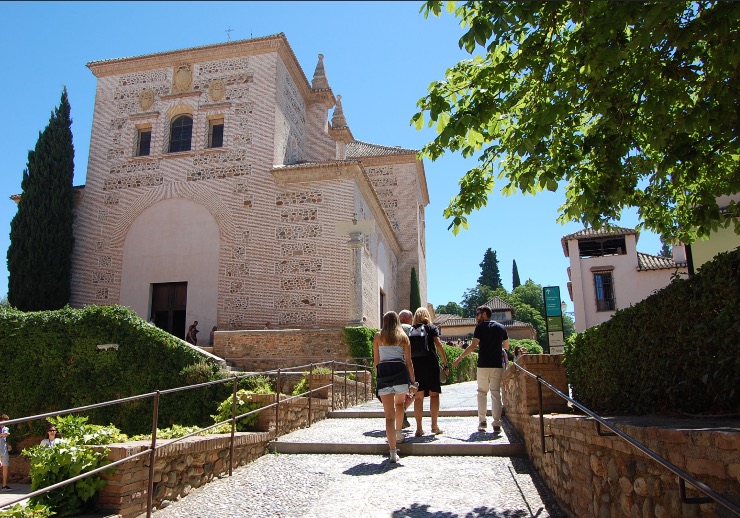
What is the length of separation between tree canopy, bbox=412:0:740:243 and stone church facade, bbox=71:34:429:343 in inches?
451

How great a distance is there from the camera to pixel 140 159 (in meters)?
20.5

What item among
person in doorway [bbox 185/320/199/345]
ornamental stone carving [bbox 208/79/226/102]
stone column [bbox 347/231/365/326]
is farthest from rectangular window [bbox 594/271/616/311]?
person in doorway [bbox 185/320/199/345]

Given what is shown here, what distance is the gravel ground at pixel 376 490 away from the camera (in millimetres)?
4949

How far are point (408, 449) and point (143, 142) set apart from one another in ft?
59.4

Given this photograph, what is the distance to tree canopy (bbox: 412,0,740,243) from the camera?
4.84m

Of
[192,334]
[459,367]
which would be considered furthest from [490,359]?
[459,367]

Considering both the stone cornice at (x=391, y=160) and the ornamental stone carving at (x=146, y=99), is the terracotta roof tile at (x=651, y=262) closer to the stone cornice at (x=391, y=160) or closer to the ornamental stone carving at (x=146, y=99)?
the stone cornice at (x=391, y=160)

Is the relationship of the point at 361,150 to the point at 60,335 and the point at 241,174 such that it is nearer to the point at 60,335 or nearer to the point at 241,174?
the point at 241,174

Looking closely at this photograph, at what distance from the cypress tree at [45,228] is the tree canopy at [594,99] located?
17.3 m

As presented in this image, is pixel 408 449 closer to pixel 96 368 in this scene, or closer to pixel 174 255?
pixel 96 368

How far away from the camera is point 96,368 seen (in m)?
13.7

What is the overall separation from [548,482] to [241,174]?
16.1 metres

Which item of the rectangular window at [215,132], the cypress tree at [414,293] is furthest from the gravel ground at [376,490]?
the cypress tree at [414,293]

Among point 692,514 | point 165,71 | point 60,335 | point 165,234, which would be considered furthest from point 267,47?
point 692,514
